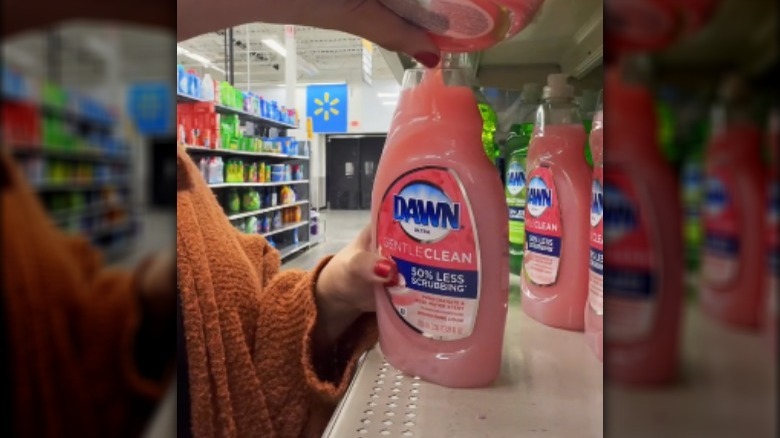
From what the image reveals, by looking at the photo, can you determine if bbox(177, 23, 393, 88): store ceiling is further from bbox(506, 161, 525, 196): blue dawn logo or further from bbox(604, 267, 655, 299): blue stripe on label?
bbox(604, 267, 655, 299): blue stripe on label

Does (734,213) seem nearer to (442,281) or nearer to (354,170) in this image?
(442,281)

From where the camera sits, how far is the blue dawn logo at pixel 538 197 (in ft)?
2.25

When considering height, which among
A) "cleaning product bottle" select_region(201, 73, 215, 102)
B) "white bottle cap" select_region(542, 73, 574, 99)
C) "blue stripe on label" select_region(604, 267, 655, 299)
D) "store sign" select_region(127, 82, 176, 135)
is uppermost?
"cleaning product bottle" select_region(201, 73, 215, 102)

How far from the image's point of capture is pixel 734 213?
0.08m

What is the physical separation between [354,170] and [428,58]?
1359 mm

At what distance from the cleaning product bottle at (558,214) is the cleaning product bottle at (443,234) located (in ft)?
0.63

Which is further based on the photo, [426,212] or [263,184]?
[263,184]

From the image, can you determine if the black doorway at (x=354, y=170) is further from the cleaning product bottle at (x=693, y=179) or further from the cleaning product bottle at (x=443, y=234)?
the cleaning product bottle at (x=693, y=179)

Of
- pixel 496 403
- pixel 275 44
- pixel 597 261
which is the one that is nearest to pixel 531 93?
pixel 597 261

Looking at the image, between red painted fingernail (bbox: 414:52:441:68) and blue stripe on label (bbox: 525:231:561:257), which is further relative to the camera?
blue stripe on label (bbox: 525:231:561:257)

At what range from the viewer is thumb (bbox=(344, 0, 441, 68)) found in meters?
→ 0.50

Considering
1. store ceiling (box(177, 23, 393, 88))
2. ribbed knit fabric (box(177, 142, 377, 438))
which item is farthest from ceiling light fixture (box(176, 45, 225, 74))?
ribbed knit fabric (box(177, 142, 377, 438))

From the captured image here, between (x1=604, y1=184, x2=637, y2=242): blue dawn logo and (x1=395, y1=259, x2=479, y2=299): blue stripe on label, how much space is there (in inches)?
14.6

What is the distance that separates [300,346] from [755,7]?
0.70 m
